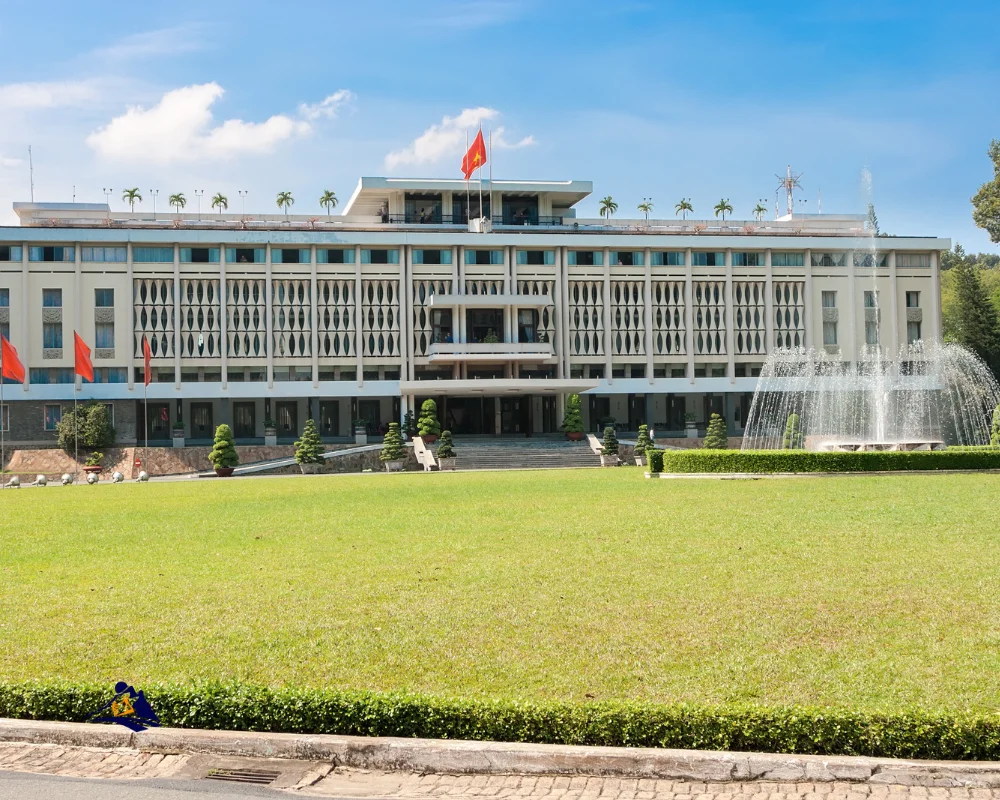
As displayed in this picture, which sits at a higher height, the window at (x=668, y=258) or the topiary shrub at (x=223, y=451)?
the window at (x=668, y=258)

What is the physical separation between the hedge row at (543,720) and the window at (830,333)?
→ 60335 mm

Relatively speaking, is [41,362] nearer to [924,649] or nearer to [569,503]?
[569,503]

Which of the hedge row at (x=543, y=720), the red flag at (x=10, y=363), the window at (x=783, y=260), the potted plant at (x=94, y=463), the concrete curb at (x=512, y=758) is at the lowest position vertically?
the concrete curb at (x=512, y=758)

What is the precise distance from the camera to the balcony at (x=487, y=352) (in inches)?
2333

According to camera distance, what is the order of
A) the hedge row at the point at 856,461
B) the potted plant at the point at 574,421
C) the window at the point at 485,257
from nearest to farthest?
the hedge row at the point at 856,461, the potted plant at the point at 574,421, the window at the point at 485,257

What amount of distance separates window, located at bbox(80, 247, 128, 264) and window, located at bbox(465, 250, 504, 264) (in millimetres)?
18728

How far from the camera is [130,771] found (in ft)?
20.8

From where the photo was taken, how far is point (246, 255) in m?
59.3

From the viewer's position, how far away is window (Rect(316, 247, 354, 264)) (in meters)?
59.9

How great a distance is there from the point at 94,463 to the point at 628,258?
103 feet

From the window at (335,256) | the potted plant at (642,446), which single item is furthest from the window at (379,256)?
the potted plant at (642,446)

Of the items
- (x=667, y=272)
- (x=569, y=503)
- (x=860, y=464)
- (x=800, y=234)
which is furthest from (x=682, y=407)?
(x=569, y=503)

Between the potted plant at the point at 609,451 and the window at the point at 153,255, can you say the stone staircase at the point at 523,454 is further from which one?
the window at the point at 153,255

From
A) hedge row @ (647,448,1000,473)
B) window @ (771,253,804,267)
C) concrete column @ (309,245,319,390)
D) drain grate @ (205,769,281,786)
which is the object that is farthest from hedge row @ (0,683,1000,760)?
window @ (771,253,804,267)
